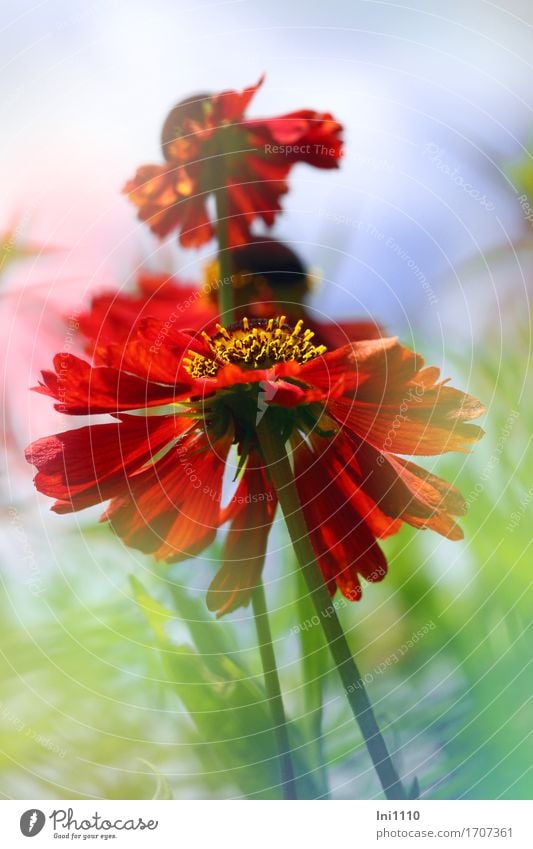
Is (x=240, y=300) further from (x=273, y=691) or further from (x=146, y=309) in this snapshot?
(x=273, y=691)

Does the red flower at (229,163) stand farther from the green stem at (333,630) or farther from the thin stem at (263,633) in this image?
the green stem at (333,630)

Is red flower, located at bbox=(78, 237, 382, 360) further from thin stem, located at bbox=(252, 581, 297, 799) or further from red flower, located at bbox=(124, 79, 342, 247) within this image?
thin stem, located at bbox=(252, 581, 297, 799)

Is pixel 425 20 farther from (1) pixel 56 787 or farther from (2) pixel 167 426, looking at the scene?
(1) pixel 56 787

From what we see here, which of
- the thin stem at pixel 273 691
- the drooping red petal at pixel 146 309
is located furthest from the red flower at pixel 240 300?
the thin stem at pixel 273 691

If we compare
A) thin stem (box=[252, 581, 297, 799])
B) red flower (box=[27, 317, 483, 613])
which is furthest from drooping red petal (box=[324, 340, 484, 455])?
thin stem (box=[252, 581, 297, 799])

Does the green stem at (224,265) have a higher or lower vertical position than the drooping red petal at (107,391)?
higher
